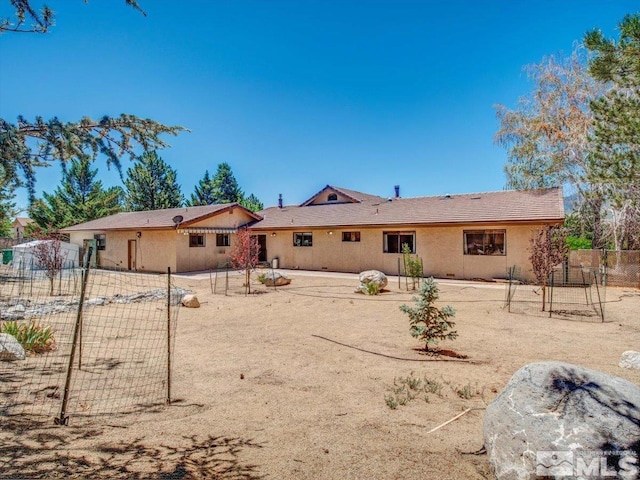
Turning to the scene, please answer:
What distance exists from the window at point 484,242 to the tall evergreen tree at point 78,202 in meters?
34.5

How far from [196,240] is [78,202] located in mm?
24304

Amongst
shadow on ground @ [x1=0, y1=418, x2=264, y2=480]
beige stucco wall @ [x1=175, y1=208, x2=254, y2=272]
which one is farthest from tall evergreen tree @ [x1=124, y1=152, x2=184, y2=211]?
shadow on ground @ [x1=0, y1=418, x2=264, y2=480]

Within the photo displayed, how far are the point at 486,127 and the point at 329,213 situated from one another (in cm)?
1307

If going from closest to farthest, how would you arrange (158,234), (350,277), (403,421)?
(403,421) < (350,277) < (158,234)

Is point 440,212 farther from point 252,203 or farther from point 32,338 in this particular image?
point 252,203

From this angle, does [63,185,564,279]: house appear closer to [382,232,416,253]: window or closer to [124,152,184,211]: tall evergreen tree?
[382,232,416,253]: window

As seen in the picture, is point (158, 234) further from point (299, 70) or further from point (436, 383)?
point (436, 383)

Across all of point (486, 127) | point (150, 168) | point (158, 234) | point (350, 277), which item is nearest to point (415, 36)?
point (350, 277)

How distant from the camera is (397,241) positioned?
19938 millimetres

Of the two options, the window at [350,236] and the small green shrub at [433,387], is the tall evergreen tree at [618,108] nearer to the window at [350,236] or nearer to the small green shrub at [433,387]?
the small green shrub at [433,387]

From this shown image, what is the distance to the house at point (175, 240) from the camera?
854 inches

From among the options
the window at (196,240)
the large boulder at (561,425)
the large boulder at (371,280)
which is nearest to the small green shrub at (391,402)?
the large boulder at (561,425)

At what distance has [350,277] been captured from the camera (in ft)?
63.3

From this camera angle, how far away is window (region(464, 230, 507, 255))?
17.2m
